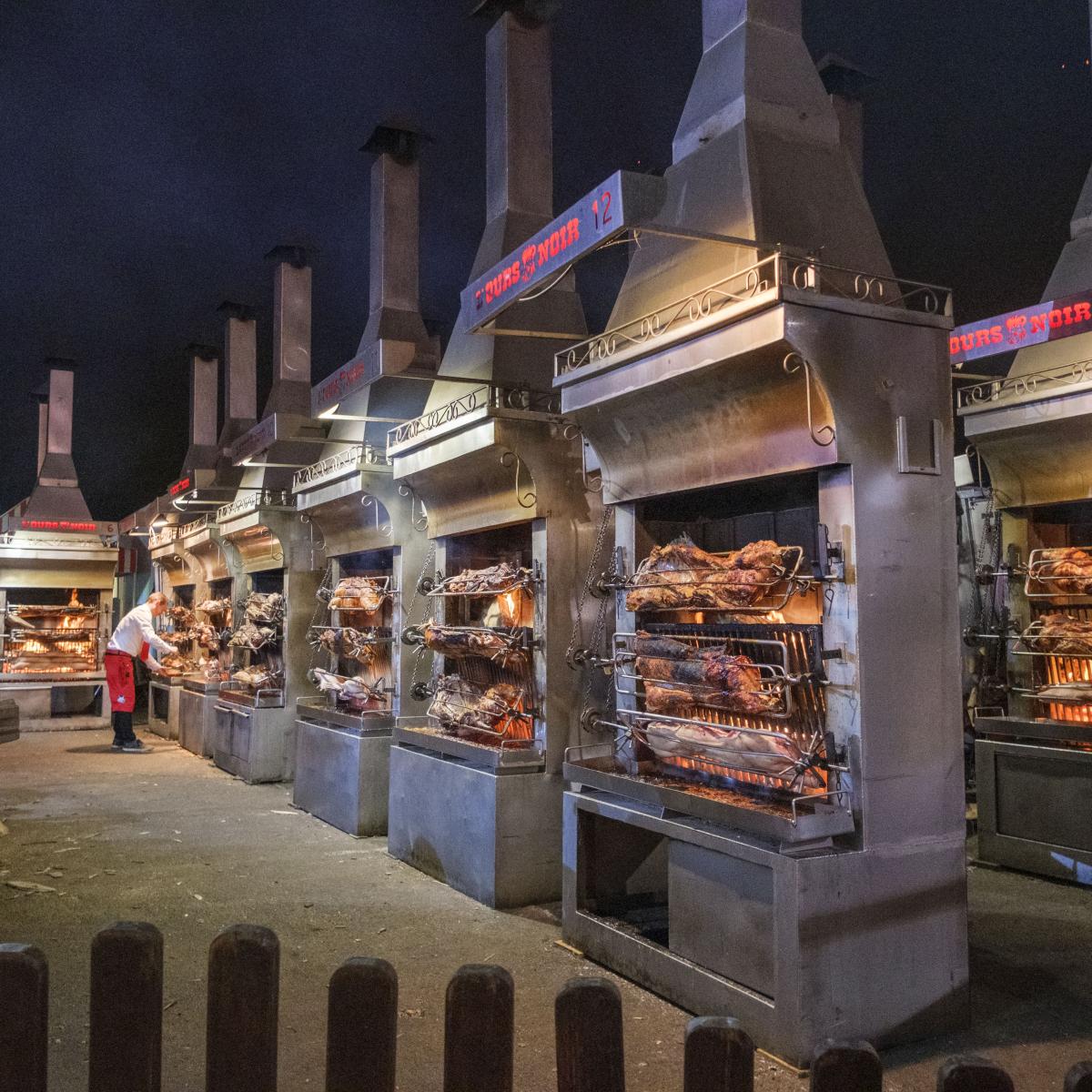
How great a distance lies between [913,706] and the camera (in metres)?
5.03

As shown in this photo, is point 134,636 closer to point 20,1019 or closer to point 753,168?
point 753,168

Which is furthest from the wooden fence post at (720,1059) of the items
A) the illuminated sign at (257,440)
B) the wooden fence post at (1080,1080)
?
the illuminated sign at (257,440)

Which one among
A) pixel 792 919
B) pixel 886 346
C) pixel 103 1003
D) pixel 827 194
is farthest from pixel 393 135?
pixel 103 1003

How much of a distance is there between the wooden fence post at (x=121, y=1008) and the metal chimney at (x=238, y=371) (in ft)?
49.3

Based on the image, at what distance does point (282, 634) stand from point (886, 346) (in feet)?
32.5

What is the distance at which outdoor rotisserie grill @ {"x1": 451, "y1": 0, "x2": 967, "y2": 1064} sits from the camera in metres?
4.85

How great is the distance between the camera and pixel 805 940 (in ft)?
15.1

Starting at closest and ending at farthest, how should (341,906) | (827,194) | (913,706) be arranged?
(913,706), (827,194), (341,906)

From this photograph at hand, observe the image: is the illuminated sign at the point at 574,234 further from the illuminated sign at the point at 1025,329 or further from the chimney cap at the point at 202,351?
the chimney cap at the point at 202,351

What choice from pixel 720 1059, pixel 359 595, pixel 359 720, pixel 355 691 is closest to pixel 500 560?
pixel 359 595

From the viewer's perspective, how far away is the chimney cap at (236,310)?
16.8 m

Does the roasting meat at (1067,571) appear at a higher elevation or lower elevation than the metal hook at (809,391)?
lower

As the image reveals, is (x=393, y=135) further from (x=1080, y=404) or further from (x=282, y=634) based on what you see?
(x=1080, y=404)

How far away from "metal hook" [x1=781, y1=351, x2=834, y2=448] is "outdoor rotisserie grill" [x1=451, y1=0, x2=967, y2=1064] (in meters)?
0.01
